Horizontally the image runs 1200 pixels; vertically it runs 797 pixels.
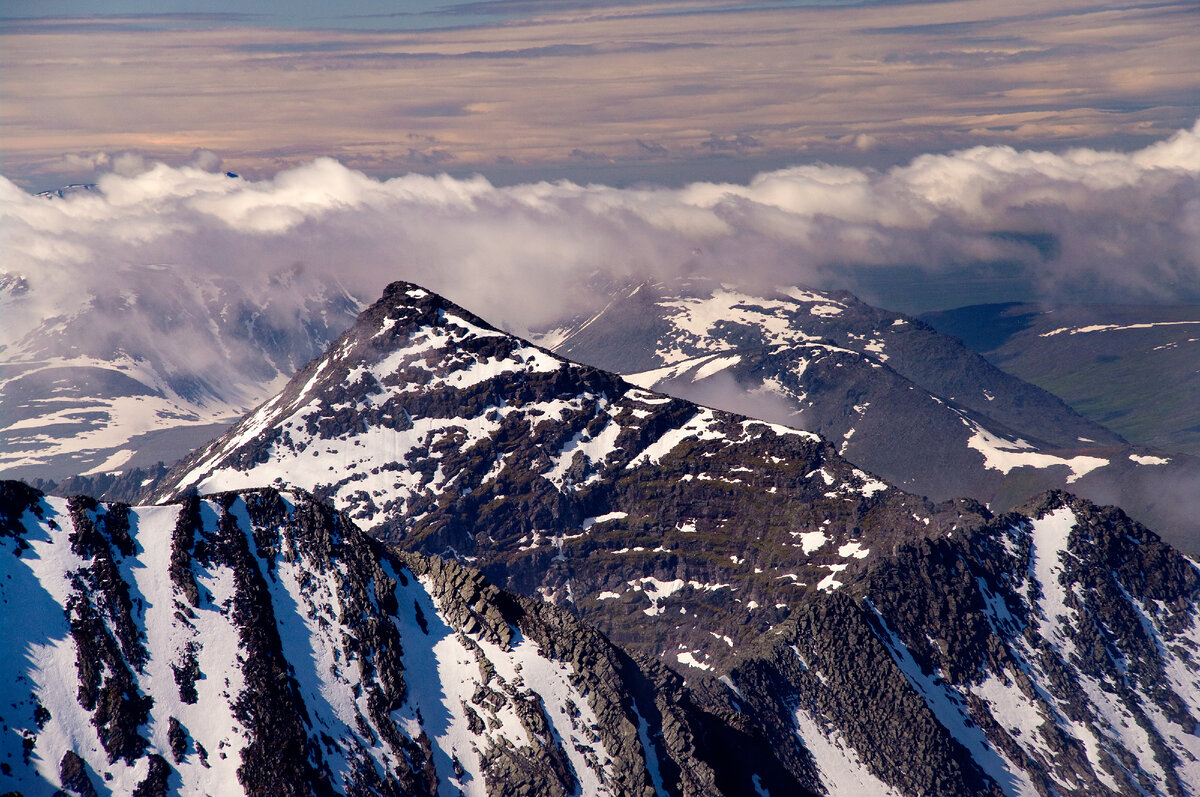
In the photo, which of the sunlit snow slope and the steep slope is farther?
the steep slope

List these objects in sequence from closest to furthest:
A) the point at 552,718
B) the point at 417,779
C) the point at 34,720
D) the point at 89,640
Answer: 1. the point at 34,720
2. the point at 89,640
3. the point at 417,779
4. the point at 552,718

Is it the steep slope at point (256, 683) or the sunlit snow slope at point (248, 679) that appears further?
the steep slope at point (256, 683)

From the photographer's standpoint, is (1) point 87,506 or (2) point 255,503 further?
(2) point 255,503

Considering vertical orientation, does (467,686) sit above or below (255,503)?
below

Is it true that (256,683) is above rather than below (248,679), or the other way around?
below

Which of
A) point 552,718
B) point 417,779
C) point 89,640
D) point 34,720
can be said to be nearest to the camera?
point 34,720

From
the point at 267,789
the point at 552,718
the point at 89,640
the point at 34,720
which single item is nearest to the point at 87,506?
the point at 89,640

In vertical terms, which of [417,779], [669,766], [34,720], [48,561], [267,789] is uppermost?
[48,561]

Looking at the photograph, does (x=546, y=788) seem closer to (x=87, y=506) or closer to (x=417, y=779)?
(x=417, y=779)
